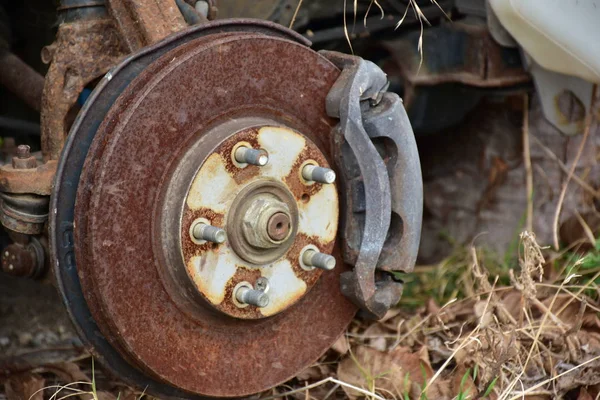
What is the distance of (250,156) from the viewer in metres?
1.29

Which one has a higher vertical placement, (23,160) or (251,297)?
(23,160)

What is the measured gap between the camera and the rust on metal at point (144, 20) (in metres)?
1.38

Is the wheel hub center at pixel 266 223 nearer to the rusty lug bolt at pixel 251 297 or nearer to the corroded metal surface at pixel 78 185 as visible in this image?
the rusty lug bolt at pixel 251 297

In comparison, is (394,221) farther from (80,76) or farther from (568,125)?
(568,125)

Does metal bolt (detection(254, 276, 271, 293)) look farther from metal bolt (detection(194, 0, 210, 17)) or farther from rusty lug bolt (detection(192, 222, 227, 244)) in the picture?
metal bolt (detection(194, 0, 210, 17))

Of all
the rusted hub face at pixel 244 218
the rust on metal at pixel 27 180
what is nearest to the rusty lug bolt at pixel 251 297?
the rusted hub face at pixel 244 218

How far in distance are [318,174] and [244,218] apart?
150 millimetres

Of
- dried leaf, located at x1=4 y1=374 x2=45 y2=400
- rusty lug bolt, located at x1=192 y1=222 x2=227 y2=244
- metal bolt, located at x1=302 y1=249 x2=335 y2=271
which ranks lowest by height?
dried leaf, located at x1=4 y1=374 x2=45 y2=400

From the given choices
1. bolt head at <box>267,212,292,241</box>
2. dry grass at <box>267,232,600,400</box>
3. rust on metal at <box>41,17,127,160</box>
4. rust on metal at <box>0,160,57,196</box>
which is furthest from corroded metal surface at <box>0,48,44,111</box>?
dry grass at <box>267,232,600,400</box>

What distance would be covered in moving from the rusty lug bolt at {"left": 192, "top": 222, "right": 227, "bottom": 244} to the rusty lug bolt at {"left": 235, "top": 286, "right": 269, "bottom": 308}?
0.33ft

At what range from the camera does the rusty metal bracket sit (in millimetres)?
1454

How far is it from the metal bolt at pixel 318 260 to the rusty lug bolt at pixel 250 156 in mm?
195

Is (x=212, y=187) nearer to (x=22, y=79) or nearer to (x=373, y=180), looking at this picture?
(x=373, y=180)

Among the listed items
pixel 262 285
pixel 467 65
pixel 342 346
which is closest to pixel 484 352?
pixel 342 346
